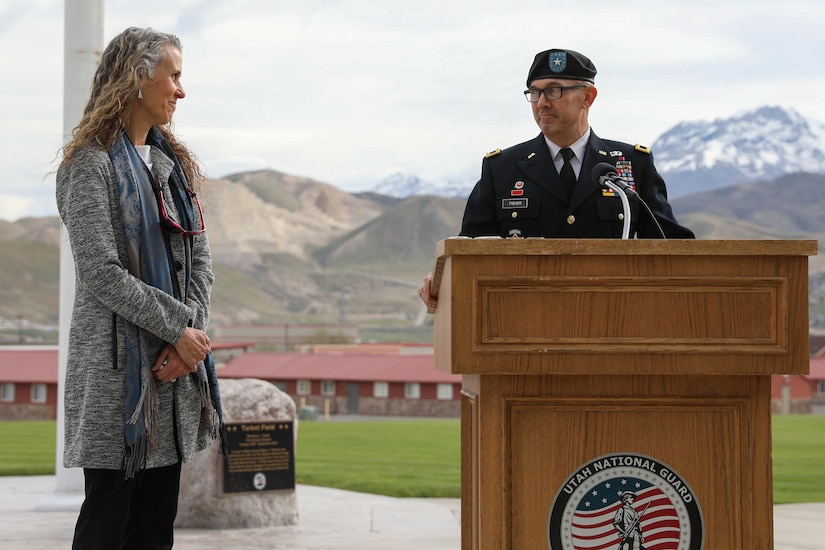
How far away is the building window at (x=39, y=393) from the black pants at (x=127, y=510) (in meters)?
53.4

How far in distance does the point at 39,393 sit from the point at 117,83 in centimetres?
5427

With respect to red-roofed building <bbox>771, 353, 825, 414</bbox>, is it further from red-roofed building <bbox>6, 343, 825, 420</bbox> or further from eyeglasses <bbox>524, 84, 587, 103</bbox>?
eyeglasses <bbox>524, 84, 587, 103</bbox>

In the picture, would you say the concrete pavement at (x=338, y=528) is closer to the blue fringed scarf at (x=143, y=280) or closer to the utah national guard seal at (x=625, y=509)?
the blue fringed scarf at (x=143, y=280)

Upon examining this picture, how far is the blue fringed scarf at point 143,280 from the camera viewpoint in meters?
2.86

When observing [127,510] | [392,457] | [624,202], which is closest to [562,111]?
[624,202]

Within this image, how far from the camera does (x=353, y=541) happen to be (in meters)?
5.88

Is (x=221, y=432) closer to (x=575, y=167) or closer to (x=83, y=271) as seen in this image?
(x=83, y=271)

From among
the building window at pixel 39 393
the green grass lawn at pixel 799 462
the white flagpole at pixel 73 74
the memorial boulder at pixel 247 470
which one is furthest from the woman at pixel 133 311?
the building window at pixel 39 393

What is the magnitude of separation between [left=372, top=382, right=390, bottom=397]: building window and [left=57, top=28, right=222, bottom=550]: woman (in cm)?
5363

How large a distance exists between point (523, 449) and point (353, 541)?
12.0ft

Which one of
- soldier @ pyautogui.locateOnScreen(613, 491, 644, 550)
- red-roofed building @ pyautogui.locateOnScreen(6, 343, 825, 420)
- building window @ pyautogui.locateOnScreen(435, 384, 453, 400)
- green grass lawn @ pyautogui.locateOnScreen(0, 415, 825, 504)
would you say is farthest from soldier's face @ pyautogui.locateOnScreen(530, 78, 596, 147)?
building window @ pyautogui.locateOnScreen(435, 384, 453, 400)

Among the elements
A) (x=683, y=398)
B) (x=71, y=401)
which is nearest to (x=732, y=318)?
(x=683, y=398)

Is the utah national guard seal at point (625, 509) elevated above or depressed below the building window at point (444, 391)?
above

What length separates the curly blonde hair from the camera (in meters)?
3.04
